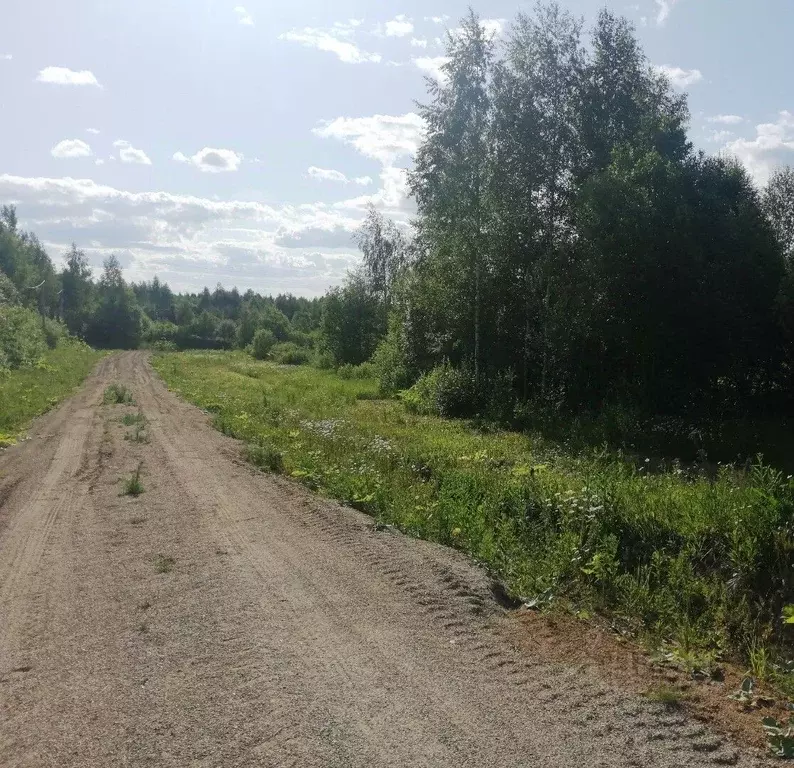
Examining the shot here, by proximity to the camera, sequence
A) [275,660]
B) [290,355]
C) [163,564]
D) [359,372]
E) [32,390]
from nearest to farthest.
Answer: [275,660] → [163,564] → [32,390] → [359,372] → [290,355]

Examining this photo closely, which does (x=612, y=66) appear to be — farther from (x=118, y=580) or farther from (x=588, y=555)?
(x=118, y=580)

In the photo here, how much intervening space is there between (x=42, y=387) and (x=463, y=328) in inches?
684

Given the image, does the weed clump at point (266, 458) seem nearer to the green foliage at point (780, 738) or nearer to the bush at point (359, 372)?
the green foliage at point (780, 738)

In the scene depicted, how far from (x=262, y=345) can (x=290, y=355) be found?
8524 mm

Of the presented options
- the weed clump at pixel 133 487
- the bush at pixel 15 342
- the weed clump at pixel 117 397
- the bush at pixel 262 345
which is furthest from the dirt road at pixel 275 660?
the bush at pixel 262 345

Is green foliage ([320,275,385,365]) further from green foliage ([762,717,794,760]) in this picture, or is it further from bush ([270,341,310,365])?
green foliage ([762,717,794,760])

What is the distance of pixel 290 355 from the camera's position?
61375 millimetres

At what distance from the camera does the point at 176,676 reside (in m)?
4.74

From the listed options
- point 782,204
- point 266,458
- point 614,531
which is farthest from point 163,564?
point 782,204

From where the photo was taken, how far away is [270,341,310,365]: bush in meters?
60.3

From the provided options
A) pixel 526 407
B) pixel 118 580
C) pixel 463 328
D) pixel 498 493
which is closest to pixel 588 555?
pixel 498 493

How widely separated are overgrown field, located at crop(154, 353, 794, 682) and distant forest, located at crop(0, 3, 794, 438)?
6531mm

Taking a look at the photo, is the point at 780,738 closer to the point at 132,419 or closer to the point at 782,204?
the point at 132,419

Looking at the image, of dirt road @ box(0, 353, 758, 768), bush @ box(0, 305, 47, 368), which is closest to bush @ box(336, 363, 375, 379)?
bush @ box(0, 305, 47, 368)
